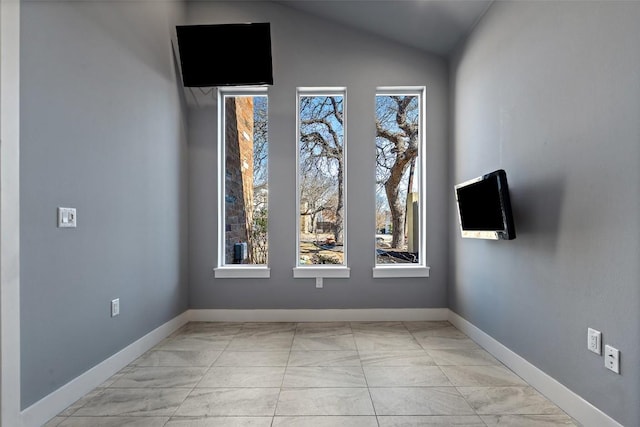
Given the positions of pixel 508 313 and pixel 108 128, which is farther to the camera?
pixel 508 313

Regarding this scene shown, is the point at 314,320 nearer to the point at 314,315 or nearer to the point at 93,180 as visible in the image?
the point at 314,315

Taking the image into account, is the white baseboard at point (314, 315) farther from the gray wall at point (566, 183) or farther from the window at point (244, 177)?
the gray wall at point (566, 183)

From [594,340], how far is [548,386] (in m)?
0.50

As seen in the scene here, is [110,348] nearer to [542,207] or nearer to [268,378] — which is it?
[268,378]

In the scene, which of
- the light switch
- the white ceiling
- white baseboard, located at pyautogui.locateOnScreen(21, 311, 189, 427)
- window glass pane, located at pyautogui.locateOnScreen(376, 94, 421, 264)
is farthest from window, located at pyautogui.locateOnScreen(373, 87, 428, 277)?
the light switch

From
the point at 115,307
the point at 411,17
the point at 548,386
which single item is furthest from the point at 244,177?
the point at 548,386

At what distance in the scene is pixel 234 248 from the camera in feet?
12.0

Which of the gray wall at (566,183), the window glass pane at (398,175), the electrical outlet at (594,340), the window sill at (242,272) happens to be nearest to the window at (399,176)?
the window glass pane at (398,175)

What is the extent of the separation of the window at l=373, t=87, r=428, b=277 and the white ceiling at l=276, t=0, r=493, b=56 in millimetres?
494

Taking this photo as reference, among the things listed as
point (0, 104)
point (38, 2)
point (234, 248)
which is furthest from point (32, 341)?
point (234, 248)

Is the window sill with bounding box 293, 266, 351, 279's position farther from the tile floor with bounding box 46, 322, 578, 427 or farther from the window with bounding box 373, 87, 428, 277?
the tile floor with bounding box 46, 322, 578, 427

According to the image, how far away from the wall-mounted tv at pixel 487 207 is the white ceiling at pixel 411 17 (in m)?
1.48

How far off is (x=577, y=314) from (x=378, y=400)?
115 centimetres

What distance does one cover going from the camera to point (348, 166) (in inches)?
140
